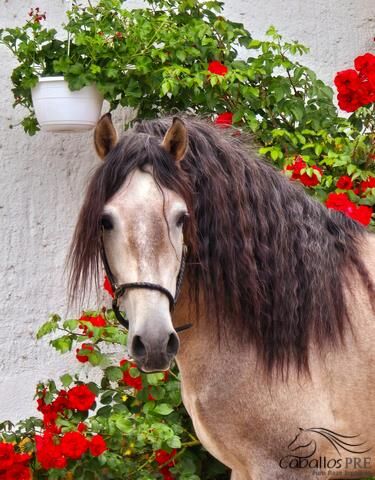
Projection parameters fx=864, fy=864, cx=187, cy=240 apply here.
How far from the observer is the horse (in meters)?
2.38

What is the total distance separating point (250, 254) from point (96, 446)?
1147 mm

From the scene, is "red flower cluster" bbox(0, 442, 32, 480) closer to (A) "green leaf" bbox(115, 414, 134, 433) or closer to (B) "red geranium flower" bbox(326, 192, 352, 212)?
(A) "green leaf" bbox(115, 414, 134, 433)

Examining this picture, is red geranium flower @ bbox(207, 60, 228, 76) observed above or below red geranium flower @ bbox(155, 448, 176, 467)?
above

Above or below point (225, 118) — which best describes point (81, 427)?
below

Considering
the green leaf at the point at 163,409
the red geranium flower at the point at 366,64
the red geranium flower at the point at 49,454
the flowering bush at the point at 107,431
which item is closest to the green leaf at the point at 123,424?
the flowering bush at the point at 107,431

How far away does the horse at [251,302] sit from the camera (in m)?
2.38

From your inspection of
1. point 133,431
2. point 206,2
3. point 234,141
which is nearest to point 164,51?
point 206,2

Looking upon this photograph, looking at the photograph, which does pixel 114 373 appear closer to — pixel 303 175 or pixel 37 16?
pixel 303 175

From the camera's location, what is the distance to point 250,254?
2.45 m

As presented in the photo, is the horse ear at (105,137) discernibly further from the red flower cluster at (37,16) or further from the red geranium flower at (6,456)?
the red flower cluster at (37,16)

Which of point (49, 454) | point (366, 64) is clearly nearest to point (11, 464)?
point (49, 454)

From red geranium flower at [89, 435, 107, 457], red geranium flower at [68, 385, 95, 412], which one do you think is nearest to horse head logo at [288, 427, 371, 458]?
red geranium flower at [89, 435, 107, 457]

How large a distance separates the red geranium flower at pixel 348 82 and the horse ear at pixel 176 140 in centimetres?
158

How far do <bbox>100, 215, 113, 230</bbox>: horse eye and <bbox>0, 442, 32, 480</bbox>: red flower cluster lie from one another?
138 cm
